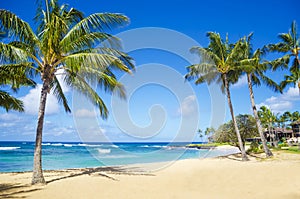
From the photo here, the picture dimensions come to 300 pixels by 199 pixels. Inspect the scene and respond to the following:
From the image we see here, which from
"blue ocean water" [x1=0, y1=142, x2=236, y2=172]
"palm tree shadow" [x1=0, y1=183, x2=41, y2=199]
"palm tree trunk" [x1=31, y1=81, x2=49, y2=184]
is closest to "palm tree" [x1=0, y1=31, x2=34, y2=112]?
"palm tree trunk" [x1=31, y1=81, x2=49, y2=184]

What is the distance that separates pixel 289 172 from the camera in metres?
8.56

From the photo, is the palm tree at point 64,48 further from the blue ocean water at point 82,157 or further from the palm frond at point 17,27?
the blue ocean water at point 82,157

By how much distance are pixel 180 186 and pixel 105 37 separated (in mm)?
5636

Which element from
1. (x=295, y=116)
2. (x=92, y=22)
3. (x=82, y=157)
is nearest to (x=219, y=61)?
(x=92, y=22)

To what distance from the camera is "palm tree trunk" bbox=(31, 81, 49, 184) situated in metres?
7.18

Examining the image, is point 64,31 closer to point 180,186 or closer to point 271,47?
point 180,186

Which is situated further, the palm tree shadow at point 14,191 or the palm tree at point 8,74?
the palm tree at point 8,74

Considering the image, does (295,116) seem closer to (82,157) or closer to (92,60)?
(82,157)

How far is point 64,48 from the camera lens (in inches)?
288

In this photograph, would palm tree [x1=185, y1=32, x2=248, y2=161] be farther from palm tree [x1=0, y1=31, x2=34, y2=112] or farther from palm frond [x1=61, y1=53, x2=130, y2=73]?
palm tree [x1=0, y1=31, x2=34, y2=112]

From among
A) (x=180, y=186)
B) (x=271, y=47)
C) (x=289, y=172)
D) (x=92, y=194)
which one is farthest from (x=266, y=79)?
(x=92, y=194)

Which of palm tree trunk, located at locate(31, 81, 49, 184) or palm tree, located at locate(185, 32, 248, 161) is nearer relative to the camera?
palm tree trunk, located at locate(31, 81, 49, 184)

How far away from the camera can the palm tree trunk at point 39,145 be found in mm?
7184

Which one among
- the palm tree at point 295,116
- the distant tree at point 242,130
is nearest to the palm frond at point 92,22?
the distant tree at point 242,130
